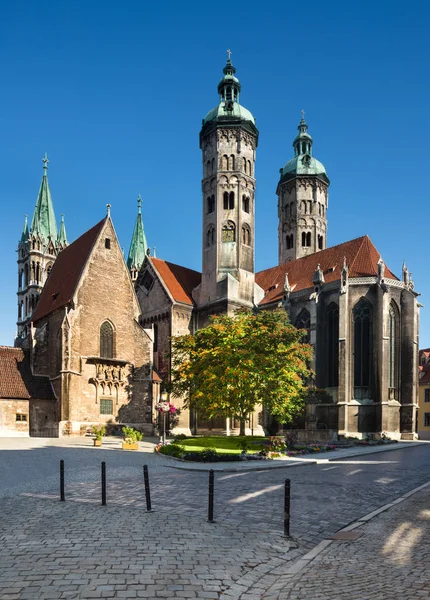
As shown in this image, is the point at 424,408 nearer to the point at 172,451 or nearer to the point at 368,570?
the point at 172,451

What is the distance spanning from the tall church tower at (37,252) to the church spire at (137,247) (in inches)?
431

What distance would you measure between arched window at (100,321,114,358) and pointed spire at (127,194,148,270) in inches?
1771

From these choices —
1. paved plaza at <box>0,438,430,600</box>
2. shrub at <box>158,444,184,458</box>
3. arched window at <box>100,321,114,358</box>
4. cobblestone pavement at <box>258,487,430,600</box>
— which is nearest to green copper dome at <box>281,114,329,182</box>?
→ arched window at <box>100,321,114,358</box>

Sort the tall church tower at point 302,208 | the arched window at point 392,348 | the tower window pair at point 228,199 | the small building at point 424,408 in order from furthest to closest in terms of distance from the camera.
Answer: the tall church tower at point 302,208 < the small building at point 424,408 < the tower window pair at point 228,199 < the arched window at point 392,348

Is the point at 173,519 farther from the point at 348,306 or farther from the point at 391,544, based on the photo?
the point at 348,306

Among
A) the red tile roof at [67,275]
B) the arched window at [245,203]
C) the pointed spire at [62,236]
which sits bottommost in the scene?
the red tile roof at [67,275]

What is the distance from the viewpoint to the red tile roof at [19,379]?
138 feet

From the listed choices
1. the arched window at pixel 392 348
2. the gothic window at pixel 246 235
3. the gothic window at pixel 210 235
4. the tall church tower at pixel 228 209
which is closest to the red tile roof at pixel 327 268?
the tall church tower at pixel 228 209

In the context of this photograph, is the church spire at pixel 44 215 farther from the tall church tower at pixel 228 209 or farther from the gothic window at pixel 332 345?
the gothic window at pixel 332 345

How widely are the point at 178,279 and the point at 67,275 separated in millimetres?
12461

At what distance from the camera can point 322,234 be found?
74.2 meters

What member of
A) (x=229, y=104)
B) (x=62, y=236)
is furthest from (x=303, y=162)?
(x=62, y=236)

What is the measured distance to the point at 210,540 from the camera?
9836 mm

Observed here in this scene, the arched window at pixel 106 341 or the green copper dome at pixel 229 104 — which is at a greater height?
the green copper dome at pixel 229 104
